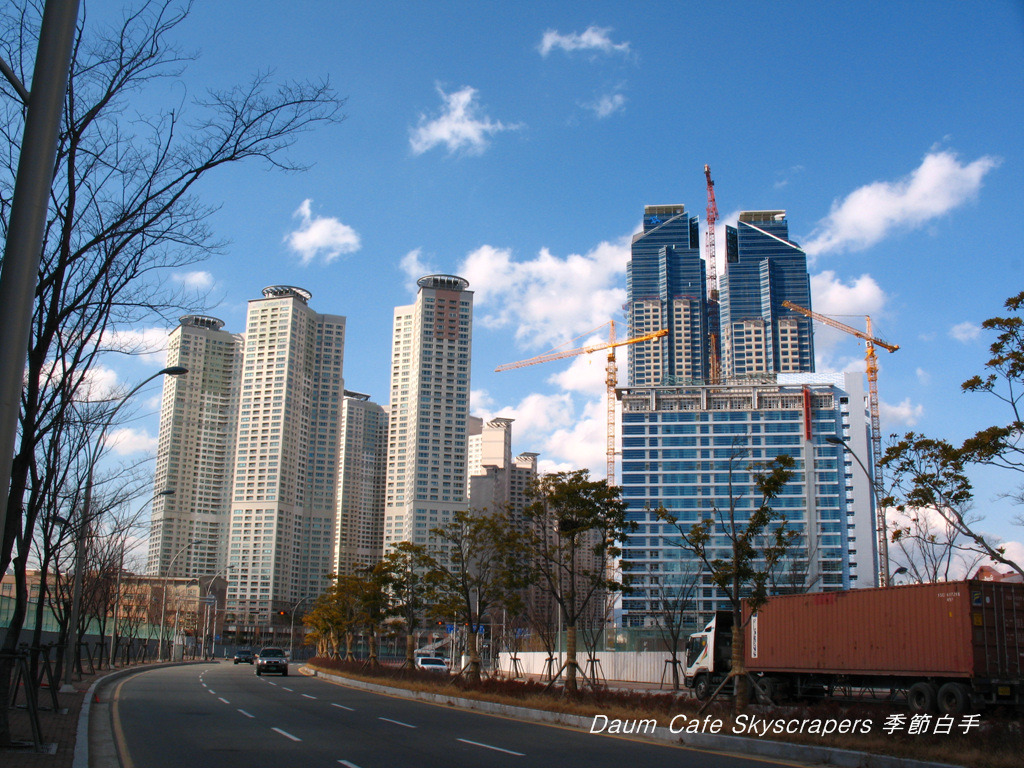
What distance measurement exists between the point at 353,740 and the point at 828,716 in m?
8.86

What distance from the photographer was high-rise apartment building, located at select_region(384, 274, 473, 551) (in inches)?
6447

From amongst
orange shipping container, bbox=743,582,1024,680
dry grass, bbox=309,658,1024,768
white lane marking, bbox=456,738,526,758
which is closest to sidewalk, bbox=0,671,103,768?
white lane marking, bbox=456,738,526,758

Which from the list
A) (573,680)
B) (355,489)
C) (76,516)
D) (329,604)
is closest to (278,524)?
(355,489)

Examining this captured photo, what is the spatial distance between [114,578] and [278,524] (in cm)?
9323

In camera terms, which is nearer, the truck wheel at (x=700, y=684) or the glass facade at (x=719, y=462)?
the truck wheel at (x=700, y=684)

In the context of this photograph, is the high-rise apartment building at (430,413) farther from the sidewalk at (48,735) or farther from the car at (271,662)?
the sidewalk at (48,735)

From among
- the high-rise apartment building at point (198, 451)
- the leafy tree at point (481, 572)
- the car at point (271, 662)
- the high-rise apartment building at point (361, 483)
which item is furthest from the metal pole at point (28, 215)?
the high-rise apartment building at point (361, 483)

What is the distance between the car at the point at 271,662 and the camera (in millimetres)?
45844

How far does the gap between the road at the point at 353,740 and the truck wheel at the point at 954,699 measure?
276 inches

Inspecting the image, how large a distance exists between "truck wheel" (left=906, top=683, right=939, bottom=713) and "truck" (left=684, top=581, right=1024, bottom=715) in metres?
0.02

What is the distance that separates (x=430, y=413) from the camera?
169250mm

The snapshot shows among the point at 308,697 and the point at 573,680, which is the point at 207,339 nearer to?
the point at 308,697

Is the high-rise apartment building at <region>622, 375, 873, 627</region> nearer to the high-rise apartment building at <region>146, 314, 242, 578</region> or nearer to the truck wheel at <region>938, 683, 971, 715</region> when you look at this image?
the high-rise apartment building at <region>146, 314, 242, 578</region>

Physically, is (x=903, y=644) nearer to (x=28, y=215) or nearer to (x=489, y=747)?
(x=489, y=747)
